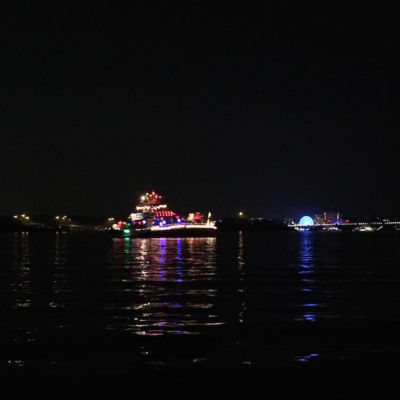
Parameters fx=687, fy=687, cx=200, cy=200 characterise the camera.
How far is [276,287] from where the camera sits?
33.0m

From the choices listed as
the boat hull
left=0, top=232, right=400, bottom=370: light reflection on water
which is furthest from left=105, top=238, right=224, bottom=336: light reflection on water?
the boat hull

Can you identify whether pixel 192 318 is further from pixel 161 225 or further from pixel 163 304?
pixel 161 225

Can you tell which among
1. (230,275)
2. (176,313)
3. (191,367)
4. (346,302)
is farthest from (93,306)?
(230,275)

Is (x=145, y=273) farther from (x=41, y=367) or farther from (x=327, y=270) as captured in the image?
(x=41, y=367)

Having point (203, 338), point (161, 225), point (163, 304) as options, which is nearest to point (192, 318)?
point (203, 338)

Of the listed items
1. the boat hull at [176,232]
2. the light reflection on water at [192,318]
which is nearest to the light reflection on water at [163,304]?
the light reflection on water at [192,318]

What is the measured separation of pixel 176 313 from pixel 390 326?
708 cm

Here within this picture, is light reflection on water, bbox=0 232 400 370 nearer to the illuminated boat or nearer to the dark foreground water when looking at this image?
the dark foreground water

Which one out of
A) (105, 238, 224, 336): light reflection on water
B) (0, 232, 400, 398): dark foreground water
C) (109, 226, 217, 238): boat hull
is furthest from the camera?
(109, 226, 217, 238): boat hull

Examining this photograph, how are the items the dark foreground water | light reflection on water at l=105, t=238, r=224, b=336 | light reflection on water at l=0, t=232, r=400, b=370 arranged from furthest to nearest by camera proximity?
light reflection on water at l=105, t=238, r=224, b=336 → light reflection on water at l=0, t=232, r=400, b=370 → the dark foreground water

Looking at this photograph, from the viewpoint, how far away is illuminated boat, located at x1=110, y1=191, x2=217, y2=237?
176250 millimetres

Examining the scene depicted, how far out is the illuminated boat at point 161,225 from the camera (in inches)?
6939

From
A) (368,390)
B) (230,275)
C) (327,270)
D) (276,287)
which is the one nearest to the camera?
(368,390)

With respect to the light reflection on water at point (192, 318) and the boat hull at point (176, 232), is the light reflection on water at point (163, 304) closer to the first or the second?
the light reflection on water at point (192, 318)
